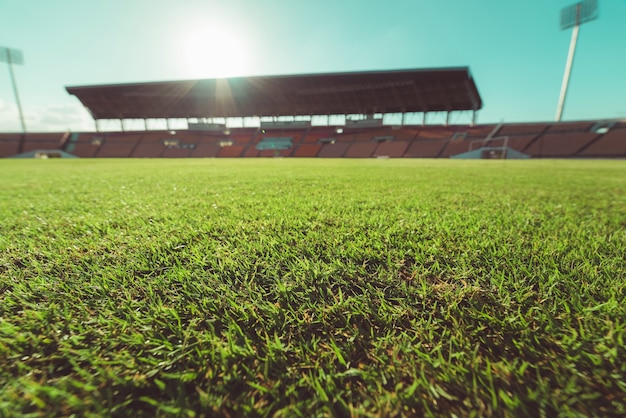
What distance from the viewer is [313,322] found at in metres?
0.67

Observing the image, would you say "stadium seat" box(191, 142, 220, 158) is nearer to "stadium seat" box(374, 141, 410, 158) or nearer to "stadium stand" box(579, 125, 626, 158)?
"stadium seat" box(374, 141, 410, 158)

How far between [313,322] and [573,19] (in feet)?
143

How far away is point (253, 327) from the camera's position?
2.16 feet

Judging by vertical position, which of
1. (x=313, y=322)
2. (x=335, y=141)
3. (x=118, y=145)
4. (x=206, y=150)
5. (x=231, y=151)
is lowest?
(x=313, y=322)

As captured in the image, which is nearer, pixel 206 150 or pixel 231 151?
pixel 231 151

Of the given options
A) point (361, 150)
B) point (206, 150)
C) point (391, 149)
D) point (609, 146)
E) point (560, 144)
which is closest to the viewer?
point (609, 146)

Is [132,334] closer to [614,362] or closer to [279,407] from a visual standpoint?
[279,407]

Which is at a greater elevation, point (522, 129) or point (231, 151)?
point (522, 129)

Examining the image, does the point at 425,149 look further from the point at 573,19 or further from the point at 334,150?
the point at 573,19

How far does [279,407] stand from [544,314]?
0.72m

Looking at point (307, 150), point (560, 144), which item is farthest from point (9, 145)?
point (560, 144)

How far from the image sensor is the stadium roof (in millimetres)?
24234

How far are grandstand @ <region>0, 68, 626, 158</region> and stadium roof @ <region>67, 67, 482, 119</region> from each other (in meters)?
0.11

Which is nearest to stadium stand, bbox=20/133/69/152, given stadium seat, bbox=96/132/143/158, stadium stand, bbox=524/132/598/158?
stadium seat, bbox=96/132/143/158
